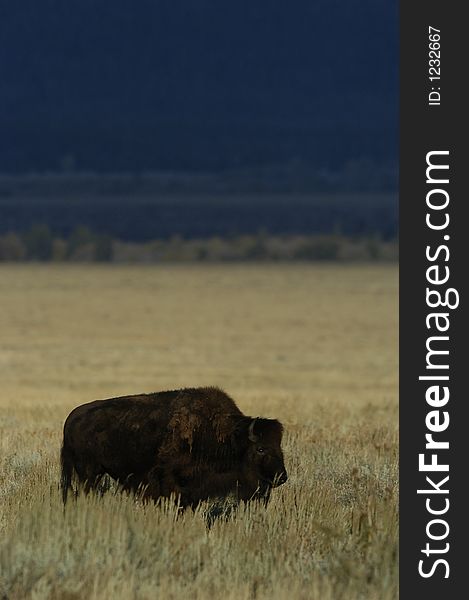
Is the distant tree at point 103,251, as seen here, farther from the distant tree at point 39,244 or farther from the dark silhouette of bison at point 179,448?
the dark silhouette of bison at point 179,448

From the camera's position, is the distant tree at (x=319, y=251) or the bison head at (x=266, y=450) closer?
the bison head at (x=266, y=450)

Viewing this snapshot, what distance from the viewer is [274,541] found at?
7602mm

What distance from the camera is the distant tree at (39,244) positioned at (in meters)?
78.6

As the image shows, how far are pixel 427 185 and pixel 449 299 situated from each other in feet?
1.77

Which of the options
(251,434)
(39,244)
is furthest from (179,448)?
(39,244)

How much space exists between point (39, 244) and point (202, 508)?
73.4m

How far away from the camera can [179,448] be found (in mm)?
7922

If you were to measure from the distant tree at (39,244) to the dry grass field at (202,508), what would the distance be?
38999 millimetres

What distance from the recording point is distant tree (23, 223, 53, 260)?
78581 millimetres

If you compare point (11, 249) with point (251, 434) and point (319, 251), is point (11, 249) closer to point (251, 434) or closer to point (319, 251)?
point (319, 251)

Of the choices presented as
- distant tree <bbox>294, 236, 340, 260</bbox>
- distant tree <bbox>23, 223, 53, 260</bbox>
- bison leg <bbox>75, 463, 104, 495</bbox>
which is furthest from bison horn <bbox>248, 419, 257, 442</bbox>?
distant tree <bbox>294, 236, 340, 260</bbox>

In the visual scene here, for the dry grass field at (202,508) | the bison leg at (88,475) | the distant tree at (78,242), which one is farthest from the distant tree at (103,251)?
the bison leg at (88,475)

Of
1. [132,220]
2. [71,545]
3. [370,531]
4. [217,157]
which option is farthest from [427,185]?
[217,157]

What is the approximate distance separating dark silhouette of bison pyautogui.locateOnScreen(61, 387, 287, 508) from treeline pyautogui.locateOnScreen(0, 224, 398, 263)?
68408 mm
